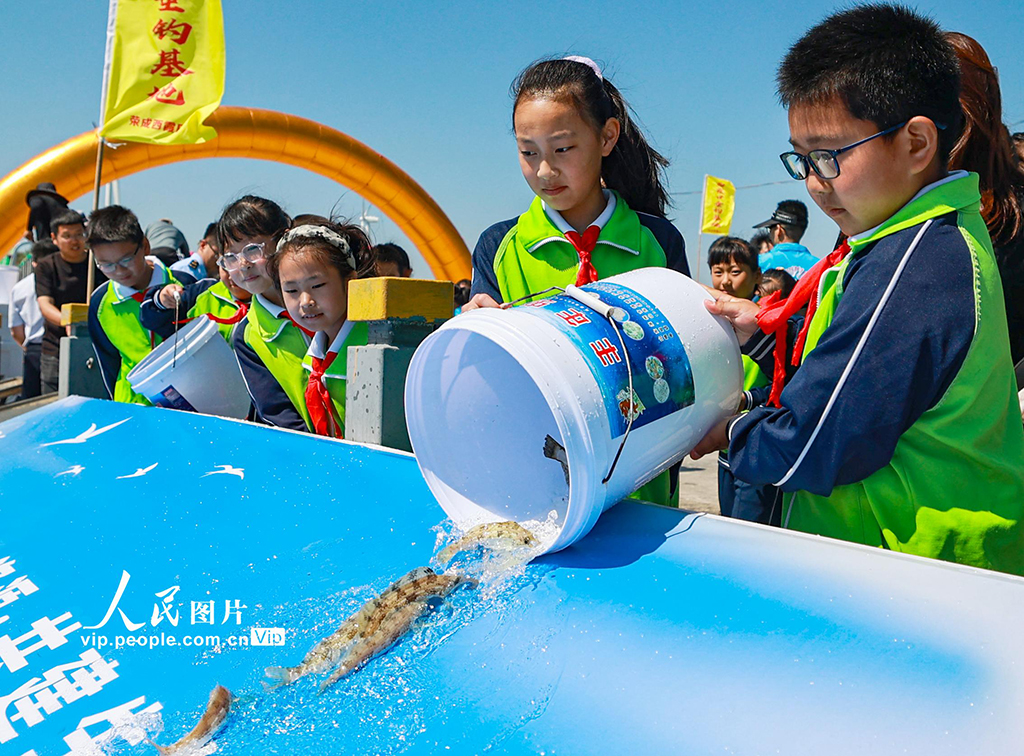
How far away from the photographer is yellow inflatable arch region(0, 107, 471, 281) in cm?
1016

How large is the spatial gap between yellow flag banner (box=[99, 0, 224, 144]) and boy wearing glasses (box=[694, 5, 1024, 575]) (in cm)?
642

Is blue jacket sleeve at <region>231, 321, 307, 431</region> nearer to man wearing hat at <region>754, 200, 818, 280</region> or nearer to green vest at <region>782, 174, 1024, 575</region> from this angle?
green vest at <region>782, 174, 1024, 575</region>

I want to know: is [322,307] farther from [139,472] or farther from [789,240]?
[789,240]

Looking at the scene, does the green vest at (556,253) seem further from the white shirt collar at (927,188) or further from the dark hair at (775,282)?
the dark hair at (775,282)

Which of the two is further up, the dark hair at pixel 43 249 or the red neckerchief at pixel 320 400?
the dark hair at pixel 43 249

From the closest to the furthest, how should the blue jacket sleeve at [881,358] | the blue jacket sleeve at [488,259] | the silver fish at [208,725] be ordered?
the silver fish at [208,725], the blue jacket sleeve at [881,358], the blue jacket sleeve at [488,259]

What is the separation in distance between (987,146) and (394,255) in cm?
468

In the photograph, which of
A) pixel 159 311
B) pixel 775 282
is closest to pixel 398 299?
pixel 159 311

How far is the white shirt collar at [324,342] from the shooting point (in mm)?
2896

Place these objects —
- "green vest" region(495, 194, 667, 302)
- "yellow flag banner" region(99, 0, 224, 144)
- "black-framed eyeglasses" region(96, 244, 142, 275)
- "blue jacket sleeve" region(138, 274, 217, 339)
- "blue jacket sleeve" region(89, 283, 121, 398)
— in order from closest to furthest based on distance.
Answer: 1. "green vest" region(495, 194, 667, 302)
2. "blue jacket sleeve" region(138, 274, 217, 339)
3. "black-framed eyeglasses" region(96, 244, 142, 275)
4. "blue jacket sleeve" region(89, 283, 121, 398)
5. "yellow flag banner" region(99, 0, 224, 144)

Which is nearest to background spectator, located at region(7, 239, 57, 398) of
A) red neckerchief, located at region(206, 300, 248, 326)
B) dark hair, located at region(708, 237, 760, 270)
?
red neckerchief, located at region(206, 300, 248, 326)

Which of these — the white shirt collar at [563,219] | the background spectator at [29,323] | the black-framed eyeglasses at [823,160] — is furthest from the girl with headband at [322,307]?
the background spectator at [29,323]

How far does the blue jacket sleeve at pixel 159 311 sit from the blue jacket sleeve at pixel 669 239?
262cm

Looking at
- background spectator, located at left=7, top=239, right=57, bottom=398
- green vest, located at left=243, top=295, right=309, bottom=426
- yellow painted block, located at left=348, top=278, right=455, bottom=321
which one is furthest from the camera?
background spectator, located at left=7, top=239, right=57, bottom=398
